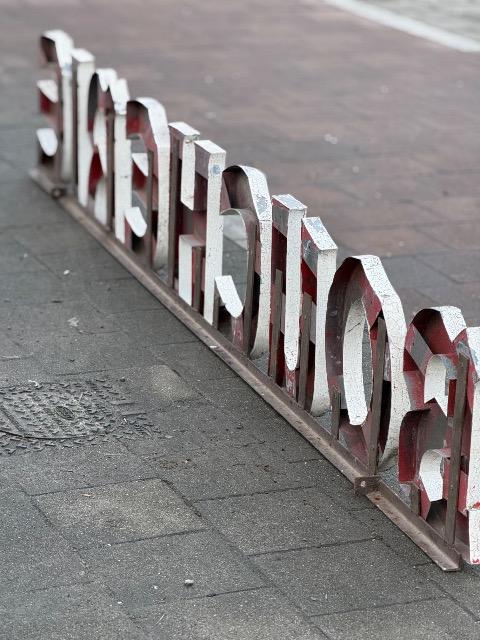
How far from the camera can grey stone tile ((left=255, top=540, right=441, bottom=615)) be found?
4574mm

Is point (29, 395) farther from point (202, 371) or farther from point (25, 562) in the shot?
point (25, 562)

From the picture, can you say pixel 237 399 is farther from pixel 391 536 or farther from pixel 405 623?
pixel 405 623

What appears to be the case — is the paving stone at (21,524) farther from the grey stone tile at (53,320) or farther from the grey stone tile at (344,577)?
the grey stone tile at (53,320)

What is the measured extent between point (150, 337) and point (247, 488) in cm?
173

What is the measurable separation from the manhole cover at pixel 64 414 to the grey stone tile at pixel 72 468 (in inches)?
3.9

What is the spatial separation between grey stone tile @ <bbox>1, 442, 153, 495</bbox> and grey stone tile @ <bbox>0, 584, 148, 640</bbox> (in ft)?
2.59

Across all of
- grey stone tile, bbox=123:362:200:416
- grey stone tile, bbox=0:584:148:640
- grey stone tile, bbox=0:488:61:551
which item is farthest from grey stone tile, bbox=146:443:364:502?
grey stone tile, bbox=0:584:148:640

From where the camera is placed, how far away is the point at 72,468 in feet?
17.8

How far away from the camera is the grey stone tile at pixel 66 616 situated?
4.28 meters

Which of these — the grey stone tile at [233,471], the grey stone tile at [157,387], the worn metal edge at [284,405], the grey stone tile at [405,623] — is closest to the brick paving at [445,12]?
the worn metal edge at [284,405]

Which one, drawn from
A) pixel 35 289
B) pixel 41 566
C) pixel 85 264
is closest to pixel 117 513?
pixel 41 566

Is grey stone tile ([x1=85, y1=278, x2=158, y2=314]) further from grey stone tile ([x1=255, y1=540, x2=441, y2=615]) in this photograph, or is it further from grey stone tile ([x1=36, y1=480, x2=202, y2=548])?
grey stone tile ([x1=255, y1=540, x2=441, y2=615])

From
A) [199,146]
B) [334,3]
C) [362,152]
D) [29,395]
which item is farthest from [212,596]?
[334,3]

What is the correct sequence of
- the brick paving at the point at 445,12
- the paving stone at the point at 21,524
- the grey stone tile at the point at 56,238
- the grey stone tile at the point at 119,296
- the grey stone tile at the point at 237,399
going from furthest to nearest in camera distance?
the brick paving at the point at 445,12
the grey stone tile at the point at 56,238
the grey stone tile at the point at 119,296
the grey stone tile at the point at 237,399
the paving stone at the point at 21,524
